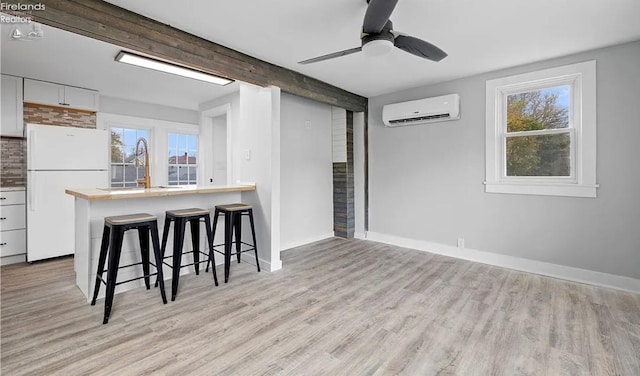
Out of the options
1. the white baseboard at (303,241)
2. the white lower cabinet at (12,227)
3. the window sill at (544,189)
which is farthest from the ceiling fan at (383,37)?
the white lower cabinet at (12,227)

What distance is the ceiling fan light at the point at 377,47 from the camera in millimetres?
2051

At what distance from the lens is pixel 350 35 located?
8.63 feet

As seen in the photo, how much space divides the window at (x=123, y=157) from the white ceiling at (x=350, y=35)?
1065 millimetres

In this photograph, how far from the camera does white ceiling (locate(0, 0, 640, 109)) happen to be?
2.18 metres

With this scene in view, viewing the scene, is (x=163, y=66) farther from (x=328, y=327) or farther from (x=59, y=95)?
(x=328, y=327)

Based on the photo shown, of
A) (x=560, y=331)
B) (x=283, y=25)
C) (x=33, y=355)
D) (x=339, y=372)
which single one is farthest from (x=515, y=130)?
(x=33, y=355)

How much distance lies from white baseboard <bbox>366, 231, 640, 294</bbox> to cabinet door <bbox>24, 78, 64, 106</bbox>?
5.03 m

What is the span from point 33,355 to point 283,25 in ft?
9.43

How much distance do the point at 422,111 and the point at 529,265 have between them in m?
2.23

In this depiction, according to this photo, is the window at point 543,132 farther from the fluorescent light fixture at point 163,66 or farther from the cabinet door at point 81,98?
the cabinet door at point 81,98

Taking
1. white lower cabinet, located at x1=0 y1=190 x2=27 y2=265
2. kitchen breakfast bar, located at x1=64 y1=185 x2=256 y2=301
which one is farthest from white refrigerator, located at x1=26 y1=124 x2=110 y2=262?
kitchen breakfast bar, located at x1=64 y1=185 x2=256 y2=301

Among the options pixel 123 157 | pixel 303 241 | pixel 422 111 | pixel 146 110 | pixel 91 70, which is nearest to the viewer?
pixel 91 70

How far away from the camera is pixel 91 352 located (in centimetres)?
184

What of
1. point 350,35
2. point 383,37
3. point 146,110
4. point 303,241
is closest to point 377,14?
point 383,37
